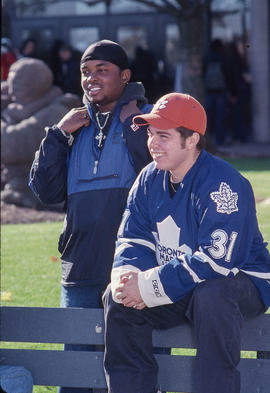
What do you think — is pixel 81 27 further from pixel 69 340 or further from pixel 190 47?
pixel 69 340

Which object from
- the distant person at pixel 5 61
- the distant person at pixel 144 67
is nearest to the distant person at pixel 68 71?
the distant person at pixel 144 67

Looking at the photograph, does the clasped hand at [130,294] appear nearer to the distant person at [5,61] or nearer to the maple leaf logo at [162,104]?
the maple leaf logo at [162,104]

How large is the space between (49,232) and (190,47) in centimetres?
718

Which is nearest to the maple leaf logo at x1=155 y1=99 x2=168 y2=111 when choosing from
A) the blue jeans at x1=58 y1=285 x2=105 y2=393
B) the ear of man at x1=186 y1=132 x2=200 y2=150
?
the ear of man at x1=186 y1=132 x2=200 y2=150

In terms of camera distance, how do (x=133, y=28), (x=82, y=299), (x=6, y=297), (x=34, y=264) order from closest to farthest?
(x=82, y=299) < (x=6, y=297) < (x=34, y=264) < (x=133, y=28)

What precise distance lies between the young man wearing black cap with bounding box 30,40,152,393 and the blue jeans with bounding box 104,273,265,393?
0.41 meters

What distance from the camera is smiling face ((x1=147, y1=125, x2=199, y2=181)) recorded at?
386cm

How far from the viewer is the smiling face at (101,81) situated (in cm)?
426

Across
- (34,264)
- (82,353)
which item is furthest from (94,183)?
(34,264)

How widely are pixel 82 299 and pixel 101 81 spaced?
1.10m

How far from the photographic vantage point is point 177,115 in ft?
12.6

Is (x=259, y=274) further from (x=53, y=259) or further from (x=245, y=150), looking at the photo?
(x=245, y=150)

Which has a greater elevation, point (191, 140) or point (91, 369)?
point (191, 140)

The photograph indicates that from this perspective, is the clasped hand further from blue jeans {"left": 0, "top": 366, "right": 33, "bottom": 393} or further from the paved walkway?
the paved walkway
